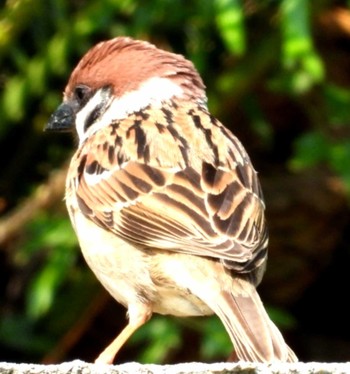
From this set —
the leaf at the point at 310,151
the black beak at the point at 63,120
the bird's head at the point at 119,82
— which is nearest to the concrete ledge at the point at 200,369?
the bird's head at the point at 119,82

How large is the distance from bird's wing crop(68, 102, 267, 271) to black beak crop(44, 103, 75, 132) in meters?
0.23

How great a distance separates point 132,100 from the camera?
5.05 m

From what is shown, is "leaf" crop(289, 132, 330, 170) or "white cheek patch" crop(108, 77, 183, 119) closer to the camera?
"white cheek patch" crop(108, 77, 183, 119)

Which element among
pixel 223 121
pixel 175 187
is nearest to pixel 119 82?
pixel 175 187

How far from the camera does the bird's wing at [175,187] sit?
424cm

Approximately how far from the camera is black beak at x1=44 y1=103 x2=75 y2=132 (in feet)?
16.9

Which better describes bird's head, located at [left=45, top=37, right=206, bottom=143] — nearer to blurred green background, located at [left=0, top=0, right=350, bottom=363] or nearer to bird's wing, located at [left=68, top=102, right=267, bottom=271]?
bird's wing, located at [left=68, top=102, right=267, bottom=271]

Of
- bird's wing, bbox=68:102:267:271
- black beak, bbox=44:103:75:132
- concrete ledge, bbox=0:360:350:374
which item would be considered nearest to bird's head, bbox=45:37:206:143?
black beak, bbox=44:103:75:132

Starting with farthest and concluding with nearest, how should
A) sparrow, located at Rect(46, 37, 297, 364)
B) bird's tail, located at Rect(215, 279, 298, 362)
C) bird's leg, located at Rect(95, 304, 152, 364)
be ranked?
bird's leg, located at Rect(95, 304, 152, 364) < sparrow, located at Rect(46, 37, 297, 364) < bird's tail, located at Rect(215, 279, 298, 362)

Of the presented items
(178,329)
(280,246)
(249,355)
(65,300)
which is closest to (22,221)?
(65,300)

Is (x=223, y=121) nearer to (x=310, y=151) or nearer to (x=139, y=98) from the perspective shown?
(x=310, y=151)

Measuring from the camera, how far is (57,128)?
16.9ft

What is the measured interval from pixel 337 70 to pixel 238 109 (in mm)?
590

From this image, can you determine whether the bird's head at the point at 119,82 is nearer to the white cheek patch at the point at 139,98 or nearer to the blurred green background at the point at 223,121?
the white cheek patch at the point at 139,98
